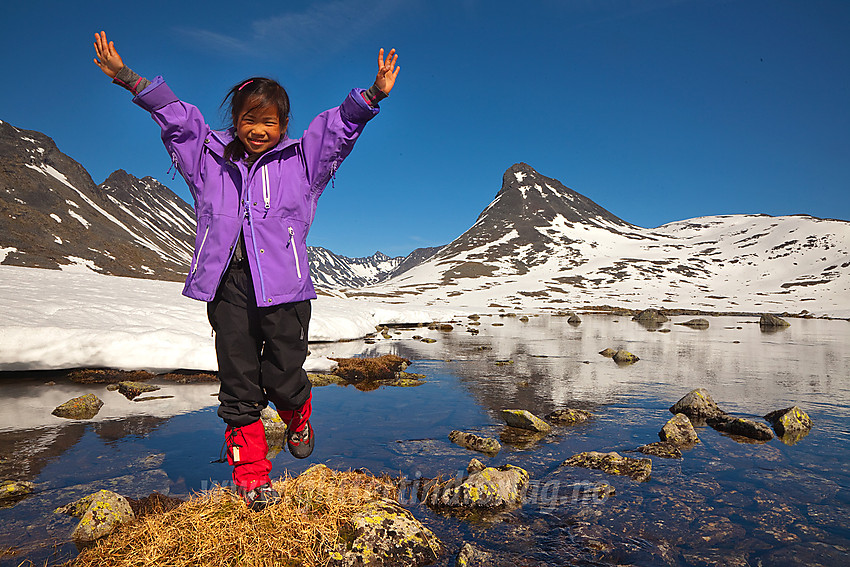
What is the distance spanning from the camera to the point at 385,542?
12.7 feet

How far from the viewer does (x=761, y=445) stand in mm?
7633

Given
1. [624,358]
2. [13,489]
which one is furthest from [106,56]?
[624,358]

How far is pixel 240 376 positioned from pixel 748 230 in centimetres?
24396

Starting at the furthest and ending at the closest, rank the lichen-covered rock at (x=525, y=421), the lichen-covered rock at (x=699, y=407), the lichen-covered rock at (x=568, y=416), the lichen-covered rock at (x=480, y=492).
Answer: the lichen-covered rock at (x=699, y=407), the lichen-covered rock at (x=568, y=416), the lichen-covered rock at (x=525, y=421), the lichen-covered rock at (x=480, y=492)

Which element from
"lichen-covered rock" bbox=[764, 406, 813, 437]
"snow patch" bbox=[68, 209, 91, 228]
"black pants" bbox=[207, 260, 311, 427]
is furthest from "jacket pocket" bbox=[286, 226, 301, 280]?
"snow patch" bbox=[68, 209, 91, 228]

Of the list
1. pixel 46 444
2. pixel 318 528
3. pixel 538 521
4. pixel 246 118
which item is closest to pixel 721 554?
pixel 538 521

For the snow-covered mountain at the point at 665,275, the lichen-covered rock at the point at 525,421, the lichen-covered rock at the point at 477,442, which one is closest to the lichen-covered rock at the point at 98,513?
the lichen-covered rock at the point at 477,442

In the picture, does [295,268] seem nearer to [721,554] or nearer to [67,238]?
[721,554]

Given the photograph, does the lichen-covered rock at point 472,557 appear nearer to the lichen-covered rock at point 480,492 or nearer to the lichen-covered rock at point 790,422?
the lichen-covered rock at point 480,492

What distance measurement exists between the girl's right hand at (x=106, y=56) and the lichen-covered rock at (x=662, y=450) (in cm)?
846

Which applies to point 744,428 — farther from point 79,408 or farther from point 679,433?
point 79,408

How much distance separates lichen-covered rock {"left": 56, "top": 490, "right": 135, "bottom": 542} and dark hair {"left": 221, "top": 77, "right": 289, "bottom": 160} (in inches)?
142

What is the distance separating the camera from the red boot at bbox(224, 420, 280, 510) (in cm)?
416

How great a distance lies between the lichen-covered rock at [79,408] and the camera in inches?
313
